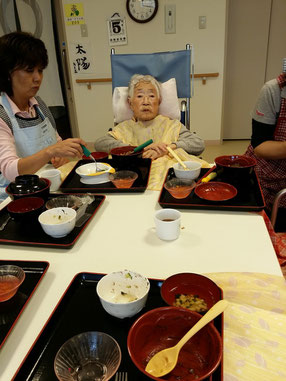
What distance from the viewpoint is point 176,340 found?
627 mm

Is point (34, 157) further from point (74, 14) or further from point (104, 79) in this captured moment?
point (74, 14)

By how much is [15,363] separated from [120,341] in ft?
0.68

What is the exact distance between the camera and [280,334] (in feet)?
2.06

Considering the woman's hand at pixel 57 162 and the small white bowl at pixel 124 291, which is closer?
the small white bowl at pixel 124 291

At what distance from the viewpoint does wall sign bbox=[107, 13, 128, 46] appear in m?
3.46

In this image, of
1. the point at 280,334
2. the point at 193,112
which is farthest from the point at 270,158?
the point at 193,112

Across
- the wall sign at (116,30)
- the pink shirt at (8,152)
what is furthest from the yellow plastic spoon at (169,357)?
the wall sign at (116,30)

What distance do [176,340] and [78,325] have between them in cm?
22

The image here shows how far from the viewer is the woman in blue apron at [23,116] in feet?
4.50

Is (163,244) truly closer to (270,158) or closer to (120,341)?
(120,341)

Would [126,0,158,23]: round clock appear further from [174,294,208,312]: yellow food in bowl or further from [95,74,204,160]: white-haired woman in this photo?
[174,294,208,312]: yellow food in bowl

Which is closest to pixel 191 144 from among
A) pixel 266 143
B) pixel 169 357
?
pixel 266 143

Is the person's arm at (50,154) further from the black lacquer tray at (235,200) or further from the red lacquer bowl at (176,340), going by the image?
the red lacquer bowl at (176,340)

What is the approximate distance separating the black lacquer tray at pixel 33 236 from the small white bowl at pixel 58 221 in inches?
0.9
